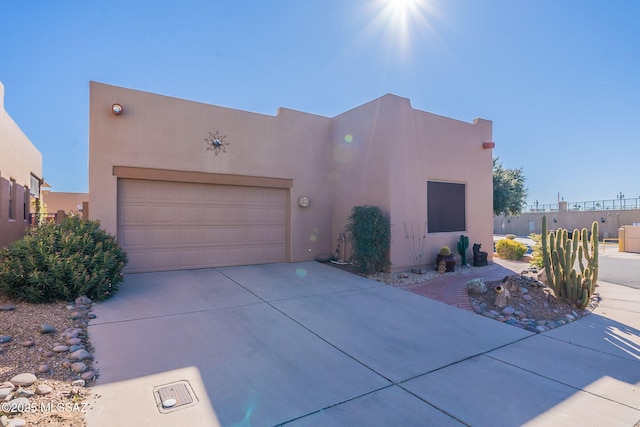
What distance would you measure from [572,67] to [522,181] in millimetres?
6359

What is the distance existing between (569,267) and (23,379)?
26.4ft

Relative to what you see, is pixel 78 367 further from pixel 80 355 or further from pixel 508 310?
pixel 508 310

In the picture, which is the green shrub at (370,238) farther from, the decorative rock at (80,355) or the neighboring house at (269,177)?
the decorative rock at (80,355)

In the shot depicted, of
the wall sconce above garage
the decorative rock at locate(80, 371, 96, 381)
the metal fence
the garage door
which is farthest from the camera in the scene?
the metal fence

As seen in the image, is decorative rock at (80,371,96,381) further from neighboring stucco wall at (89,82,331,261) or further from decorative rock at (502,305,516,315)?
decorative rock at (502,305,516,315)

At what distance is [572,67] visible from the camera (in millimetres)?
9625

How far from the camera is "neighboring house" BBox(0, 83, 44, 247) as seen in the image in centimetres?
901

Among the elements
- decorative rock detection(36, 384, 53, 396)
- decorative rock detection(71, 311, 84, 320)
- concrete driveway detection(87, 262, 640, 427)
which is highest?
decorative rock detection(71, 311, 84, 320)

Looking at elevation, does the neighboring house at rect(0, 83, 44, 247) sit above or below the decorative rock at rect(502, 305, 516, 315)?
above

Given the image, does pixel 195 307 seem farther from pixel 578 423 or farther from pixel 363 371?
pixel 578 423

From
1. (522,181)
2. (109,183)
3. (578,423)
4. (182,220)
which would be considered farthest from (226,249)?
(522,181)

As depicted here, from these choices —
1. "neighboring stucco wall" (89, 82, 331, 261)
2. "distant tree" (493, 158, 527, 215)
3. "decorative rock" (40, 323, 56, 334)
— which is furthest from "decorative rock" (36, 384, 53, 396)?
"distant tree" (493, 158, 527, 215)

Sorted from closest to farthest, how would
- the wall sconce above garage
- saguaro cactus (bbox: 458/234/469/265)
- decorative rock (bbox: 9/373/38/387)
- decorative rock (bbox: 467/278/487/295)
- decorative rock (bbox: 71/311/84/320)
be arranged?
1. decorative rock (bbox: 9/373/38/387)
2. decorative rock (bbox: 71/311/84/320)
3. decorative rock (bbox: 467/278/487/295)
4. saguaro cactus (bbox: 458/234/469/265)
5. the wall sconce above garage

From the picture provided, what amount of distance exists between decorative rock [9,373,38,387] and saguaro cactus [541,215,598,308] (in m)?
7.73
